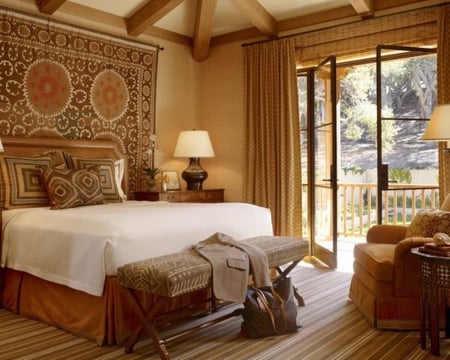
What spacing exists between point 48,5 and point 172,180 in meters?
2.43

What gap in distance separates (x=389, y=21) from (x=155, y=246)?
346cm

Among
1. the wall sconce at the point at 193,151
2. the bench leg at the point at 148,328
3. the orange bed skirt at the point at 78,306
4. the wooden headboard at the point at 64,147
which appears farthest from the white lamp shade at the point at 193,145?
the bench leg at the point at 148,328

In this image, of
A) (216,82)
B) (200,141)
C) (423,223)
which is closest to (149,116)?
(200,141)

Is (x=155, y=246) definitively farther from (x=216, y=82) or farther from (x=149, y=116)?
(x=216, y=82)

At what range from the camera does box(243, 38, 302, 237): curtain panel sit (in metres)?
5.50

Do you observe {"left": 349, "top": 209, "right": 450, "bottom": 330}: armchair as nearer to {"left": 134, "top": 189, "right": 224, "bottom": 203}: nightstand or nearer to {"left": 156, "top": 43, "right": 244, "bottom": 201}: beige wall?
{"left": 134, "top": 189, "right": 224, "bottom": 203}: nightstand

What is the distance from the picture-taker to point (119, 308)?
115 inches

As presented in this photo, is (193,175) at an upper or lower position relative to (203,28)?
lower

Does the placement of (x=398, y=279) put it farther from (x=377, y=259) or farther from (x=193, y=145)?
(x=193, y=145)

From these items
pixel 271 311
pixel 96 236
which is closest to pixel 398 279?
pixel 271 311

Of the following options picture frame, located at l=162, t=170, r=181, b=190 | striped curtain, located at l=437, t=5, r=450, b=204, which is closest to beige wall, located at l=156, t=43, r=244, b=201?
picture frame, located at l=162, t=170, r=181, b=190

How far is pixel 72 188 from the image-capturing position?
4004 mm

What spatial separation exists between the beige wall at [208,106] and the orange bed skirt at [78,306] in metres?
2.69

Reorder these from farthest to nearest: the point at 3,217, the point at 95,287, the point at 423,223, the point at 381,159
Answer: the point at 381,159 < the point at 3,217 < the point at 423,223 < the point at 95,287
